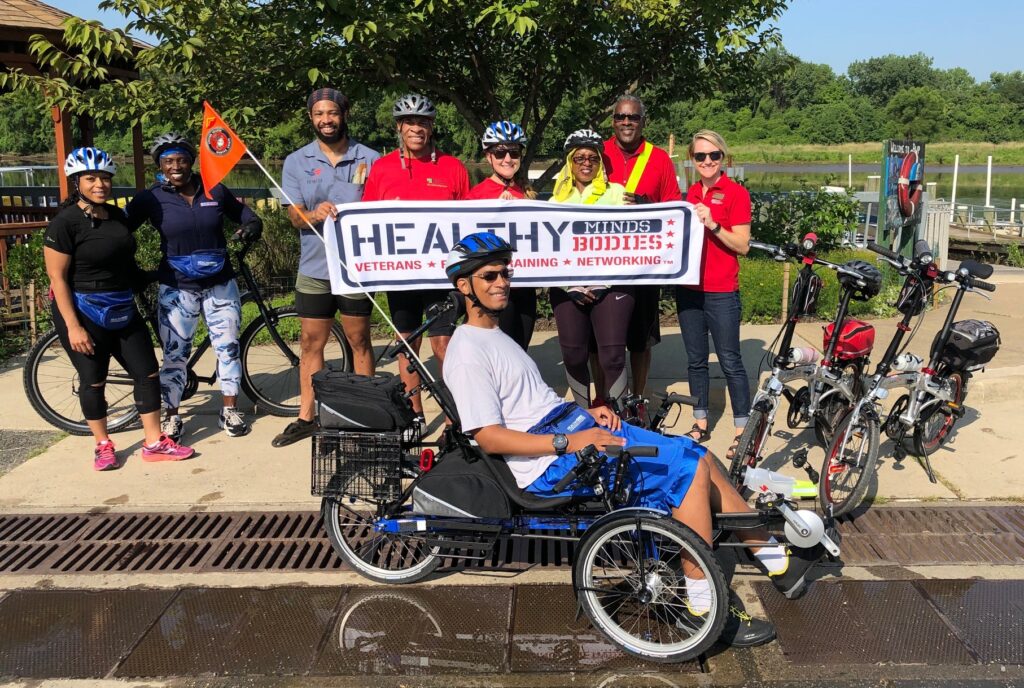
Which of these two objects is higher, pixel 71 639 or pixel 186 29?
pixel 186 29

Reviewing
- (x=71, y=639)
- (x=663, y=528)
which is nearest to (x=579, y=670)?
(x=663, y=528)

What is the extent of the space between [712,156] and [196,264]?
3.22m

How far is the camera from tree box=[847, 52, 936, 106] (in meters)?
104

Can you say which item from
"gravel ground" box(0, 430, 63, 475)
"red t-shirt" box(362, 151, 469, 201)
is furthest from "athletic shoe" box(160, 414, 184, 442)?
"red t-shirt" box(362, 151, 469, 201)

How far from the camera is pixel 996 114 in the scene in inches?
2805

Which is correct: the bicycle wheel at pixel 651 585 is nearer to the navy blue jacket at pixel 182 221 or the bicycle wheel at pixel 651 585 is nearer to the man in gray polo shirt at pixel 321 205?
the man in gray polo shirt at pixel 321 205

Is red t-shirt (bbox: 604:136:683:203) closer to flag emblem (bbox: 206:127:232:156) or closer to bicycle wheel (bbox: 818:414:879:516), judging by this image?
bicycle wheel (bbox: 818:414:879:516)

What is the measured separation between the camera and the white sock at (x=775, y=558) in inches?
150

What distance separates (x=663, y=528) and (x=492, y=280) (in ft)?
3.91

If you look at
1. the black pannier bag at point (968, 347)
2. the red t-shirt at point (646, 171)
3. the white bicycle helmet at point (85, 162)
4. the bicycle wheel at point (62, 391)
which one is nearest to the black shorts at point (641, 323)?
the red t-shirt at point (646, 171)

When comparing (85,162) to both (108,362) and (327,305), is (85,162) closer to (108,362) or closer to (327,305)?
(108,362)

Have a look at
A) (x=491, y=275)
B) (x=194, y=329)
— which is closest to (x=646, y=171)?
(x=491, y=275)

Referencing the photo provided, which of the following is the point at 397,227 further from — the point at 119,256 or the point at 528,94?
the point at 528,94

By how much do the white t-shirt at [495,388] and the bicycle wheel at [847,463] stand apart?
1.75 meters
